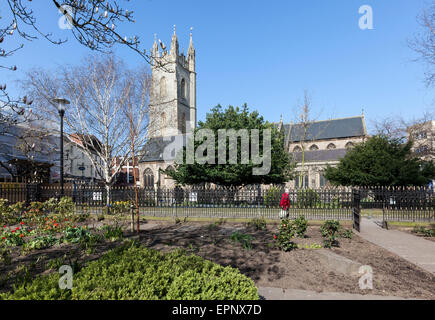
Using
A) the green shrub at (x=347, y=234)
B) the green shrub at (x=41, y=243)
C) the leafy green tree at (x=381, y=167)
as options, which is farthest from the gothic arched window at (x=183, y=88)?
the green shrub at (x=347, y=234)

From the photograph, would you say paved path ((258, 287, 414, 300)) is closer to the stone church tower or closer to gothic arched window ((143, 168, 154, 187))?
the stone church tower

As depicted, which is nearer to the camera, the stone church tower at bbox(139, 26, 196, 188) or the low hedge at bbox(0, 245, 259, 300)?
the low hedge at bbox(0, 245, 259, 300)

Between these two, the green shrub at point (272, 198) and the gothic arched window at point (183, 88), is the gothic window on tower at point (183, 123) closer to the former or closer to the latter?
the gothic arched window at point (183, 88)

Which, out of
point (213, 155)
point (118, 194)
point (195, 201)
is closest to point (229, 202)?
point (195, 201)

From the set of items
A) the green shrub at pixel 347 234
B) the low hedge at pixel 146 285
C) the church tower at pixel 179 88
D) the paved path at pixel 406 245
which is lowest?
the paved path at pixel 406 245

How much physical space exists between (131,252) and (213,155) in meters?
16.5

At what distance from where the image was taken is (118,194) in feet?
42.7

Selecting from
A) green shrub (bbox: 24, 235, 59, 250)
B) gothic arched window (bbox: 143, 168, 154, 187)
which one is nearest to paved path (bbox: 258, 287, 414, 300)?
green shrub (bbox: 24, 235, 59, 250)

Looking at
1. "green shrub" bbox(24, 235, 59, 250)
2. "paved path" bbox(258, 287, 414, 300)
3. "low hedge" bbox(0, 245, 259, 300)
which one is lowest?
"paved path" bbox(258, 287, 414, 300)

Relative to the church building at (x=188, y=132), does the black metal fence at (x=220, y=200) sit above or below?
below

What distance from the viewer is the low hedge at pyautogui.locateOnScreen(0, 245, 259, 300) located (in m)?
2.44

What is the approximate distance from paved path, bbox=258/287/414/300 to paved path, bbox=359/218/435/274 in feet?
8.60

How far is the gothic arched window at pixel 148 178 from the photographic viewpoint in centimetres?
4172

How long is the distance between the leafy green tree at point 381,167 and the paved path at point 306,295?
53.9 feet
